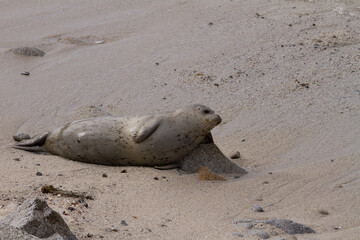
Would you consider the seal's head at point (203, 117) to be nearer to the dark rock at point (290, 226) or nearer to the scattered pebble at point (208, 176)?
the scattered pebble at point (208, 176)

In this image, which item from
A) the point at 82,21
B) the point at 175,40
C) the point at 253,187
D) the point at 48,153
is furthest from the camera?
the point at 82,21

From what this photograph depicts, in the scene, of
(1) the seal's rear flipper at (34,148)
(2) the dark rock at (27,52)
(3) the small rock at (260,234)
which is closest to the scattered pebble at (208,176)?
(3) the small rock at (260,234)

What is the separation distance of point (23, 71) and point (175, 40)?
2.02 m

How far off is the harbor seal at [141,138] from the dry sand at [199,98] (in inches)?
5.5

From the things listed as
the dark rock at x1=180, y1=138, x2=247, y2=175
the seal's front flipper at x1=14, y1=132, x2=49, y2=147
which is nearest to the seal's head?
the dark rock at x1=180, y1=138, x2=247, y2=175

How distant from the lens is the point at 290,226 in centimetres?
430

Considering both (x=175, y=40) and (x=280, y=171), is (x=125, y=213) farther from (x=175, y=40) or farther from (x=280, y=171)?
(x=175, y=40)

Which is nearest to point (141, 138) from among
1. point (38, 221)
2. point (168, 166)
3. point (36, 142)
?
point (168, 166)

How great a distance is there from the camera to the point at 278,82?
→ 7.68 metres

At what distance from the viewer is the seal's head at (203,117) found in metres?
5.79

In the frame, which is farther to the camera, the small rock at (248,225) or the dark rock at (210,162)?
the dark rock at (210,162)

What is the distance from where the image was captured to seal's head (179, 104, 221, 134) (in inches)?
228

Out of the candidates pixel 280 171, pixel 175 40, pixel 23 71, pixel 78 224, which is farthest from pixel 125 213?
pixel 175 40

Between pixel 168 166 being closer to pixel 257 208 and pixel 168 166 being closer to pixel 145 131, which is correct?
pixel 145 131
